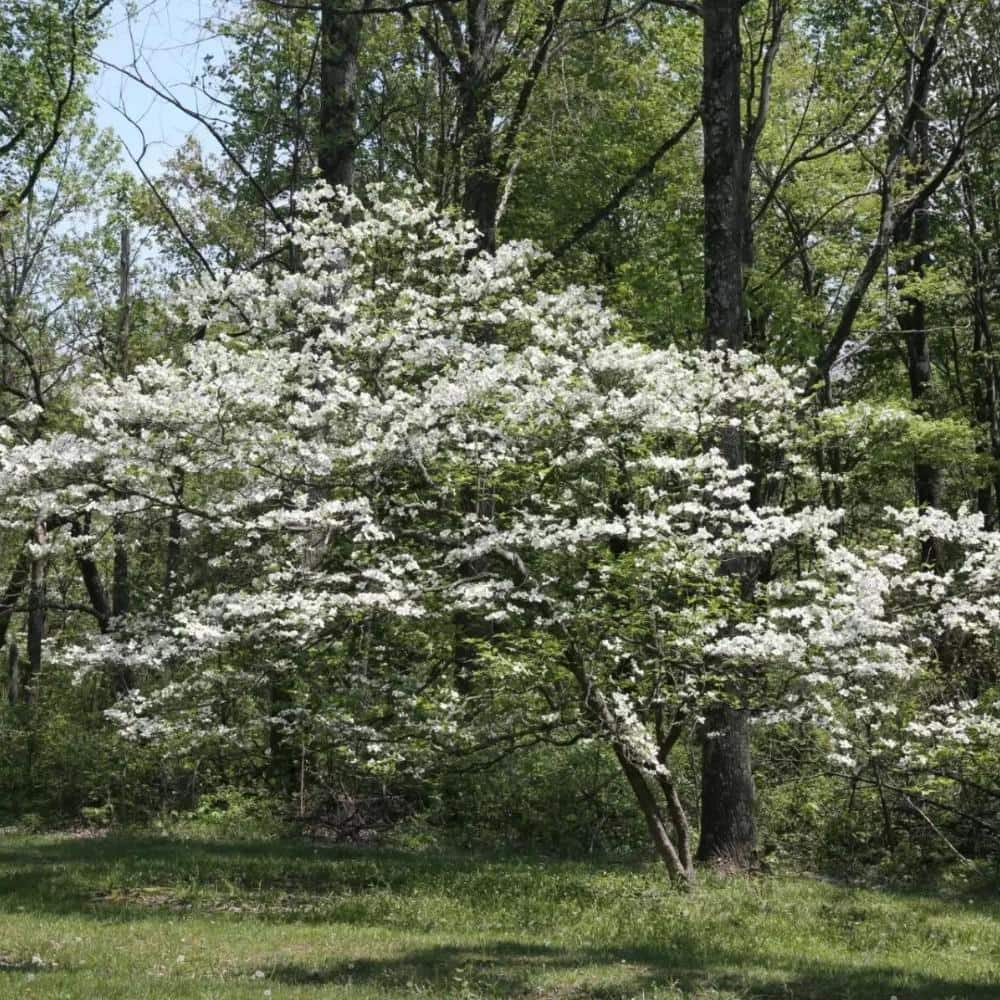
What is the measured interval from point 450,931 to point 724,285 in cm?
709

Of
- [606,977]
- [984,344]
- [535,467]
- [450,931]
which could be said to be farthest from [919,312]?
[606,977]

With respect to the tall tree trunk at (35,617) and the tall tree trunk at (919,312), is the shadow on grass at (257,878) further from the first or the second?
the tall tree trunk at (919,312)

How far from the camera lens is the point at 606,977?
6930 mm

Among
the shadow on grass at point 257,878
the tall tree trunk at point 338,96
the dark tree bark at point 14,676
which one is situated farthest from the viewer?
the dark tree bark at point 14,676

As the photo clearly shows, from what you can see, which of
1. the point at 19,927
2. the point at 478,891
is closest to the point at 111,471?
the point at 19,927

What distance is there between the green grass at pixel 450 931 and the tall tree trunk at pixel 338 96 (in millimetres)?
8255

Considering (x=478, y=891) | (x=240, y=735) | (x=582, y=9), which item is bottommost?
(x=478, y=891)

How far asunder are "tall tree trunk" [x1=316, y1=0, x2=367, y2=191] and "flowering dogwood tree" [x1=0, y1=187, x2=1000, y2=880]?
3433 millimetres

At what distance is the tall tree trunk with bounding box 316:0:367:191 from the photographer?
47.7ft

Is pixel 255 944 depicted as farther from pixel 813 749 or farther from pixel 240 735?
pixel 813 749

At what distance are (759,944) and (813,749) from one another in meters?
5.89

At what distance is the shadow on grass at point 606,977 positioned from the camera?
6.61 metres

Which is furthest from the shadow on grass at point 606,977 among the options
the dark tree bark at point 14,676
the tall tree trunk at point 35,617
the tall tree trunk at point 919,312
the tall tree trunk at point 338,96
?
the dark tree bark at point 14,676

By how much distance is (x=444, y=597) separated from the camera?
965cm
